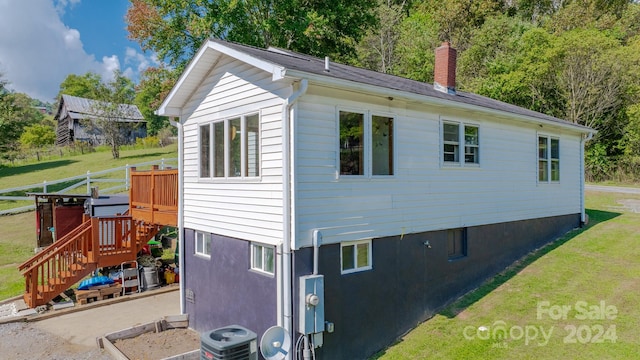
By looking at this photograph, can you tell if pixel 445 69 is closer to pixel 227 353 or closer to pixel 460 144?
pixel 460 144

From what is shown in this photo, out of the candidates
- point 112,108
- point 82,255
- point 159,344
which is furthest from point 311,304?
point 112,108

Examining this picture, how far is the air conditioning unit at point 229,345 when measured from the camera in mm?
6059

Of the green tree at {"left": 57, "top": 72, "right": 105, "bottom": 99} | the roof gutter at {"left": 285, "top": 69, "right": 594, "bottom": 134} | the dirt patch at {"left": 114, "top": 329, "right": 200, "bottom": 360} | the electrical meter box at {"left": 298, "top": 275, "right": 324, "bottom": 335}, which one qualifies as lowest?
the dirt patch at {"left": 114, "top": 329, "right": 200, "bottom": 360}

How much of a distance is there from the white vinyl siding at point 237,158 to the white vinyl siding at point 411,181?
1.90ft

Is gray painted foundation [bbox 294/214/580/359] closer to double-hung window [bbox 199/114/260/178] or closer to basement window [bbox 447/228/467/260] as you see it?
basement window [bbox 447/228/467/260]

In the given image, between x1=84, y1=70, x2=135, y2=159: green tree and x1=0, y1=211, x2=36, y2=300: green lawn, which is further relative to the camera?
x1=84, y1=70, x2=135, y2=159: green tree

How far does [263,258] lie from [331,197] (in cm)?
171

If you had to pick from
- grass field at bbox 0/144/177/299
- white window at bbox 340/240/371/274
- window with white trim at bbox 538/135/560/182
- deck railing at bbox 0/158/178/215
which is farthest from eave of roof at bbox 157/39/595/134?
deck railing at bbox 0/158/178/215

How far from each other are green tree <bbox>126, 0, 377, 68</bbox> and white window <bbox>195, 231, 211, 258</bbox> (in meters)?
13.8

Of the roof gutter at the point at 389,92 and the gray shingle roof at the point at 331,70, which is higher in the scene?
the gray shingle roof at the point at 331,70

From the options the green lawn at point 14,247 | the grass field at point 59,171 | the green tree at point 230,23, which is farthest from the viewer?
the grass field at point 59,171

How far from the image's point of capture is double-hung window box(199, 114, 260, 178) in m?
7.69

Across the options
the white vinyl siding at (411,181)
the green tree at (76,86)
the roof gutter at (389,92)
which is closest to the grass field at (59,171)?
the white vinyl siding at (411,181)

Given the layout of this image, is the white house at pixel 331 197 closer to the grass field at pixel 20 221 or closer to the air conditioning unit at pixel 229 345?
the air conditioning unit at pixel 229 345
